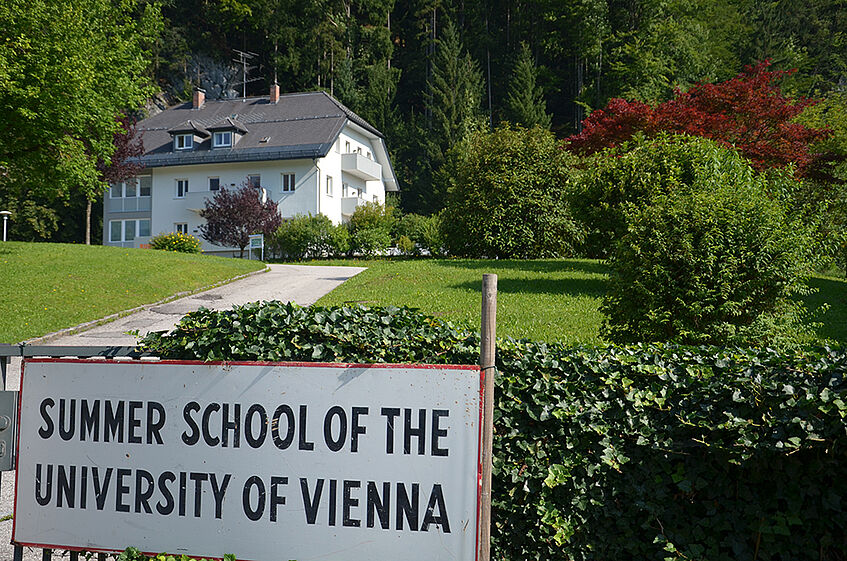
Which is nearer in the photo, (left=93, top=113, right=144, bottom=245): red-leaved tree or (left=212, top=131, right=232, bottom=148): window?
(left=93, top=113, right=144, bottom=245): red-leaved tree

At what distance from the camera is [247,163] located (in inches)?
1687

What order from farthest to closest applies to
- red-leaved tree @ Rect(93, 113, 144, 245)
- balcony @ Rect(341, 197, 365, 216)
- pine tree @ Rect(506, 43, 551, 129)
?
pine tree @ Rect(506, 43, 551, 129), balcony @ Rect(341, 197, 365, 216), red-leaved tree @ Rect(93, 113, 144, 245)

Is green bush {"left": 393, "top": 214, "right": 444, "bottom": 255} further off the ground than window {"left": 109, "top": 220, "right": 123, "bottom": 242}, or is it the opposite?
window {"left": 109, "top": 220, "right": 123, "bottom": 242}

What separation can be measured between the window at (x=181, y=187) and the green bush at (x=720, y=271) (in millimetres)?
41660

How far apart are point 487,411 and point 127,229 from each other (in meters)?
48.0

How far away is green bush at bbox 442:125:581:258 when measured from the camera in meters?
23.4

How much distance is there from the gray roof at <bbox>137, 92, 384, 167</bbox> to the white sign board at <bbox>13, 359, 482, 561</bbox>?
38.3 meters

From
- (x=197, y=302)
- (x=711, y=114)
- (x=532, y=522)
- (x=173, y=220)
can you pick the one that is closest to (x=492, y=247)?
(x=711, y=114)

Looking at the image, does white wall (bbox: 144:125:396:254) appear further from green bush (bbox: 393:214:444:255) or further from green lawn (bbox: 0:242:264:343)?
green lawn (bbox: 0:242:264:343)

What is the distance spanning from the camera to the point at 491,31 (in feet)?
205

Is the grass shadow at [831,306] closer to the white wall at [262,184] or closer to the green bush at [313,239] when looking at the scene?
the green bush at [313,239]

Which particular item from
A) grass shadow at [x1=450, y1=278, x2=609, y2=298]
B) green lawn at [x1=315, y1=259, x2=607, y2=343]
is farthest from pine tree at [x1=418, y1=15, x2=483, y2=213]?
grass shadow at [x1=450, y1=278, x2=609, y2=298]

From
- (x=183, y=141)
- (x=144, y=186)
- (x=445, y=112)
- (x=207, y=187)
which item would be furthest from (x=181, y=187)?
A: (x=445, y=112)

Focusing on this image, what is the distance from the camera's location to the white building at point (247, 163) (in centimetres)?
4188
